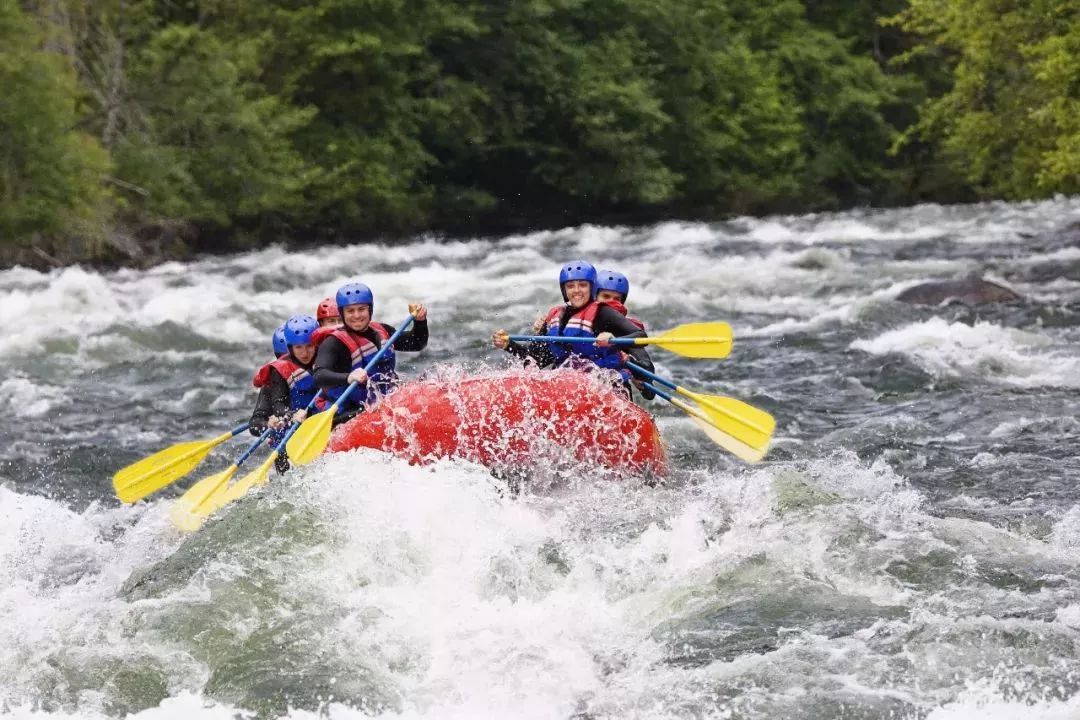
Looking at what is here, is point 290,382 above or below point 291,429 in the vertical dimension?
above

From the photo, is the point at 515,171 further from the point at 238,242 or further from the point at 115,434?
the point at 115,434

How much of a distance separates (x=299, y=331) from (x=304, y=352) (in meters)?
0.14

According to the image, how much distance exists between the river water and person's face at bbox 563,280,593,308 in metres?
1.05

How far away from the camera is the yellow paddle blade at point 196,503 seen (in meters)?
7.28

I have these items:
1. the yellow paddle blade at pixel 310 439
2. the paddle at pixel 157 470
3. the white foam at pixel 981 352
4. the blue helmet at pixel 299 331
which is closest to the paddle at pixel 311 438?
the yellow paddle blade at pixel 310 439

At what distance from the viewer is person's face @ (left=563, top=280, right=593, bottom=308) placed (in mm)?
8031

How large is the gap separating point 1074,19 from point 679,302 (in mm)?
5106

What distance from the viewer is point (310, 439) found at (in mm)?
6969

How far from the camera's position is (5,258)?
1795cm

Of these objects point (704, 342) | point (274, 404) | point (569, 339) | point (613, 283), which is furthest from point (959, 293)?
point (274, 404)

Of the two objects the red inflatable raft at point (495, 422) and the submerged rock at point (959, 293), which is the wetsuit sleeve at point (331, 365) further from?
the submerged rock at point (959, 293)

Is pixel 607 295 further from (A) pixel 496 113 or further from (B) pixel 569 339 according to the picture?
(A) pixel 496 113

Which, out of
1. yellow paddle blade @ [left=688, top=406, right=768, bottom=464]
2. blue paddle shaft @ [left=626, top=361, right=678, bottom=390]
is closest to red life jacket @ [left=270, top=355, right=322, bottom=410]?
blue paddle shaft @ [left=626, top=361, right=678, bottom=390]

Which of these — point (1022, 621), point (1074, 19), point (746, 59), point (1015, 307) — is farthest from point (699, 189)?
point (1022, 621)
